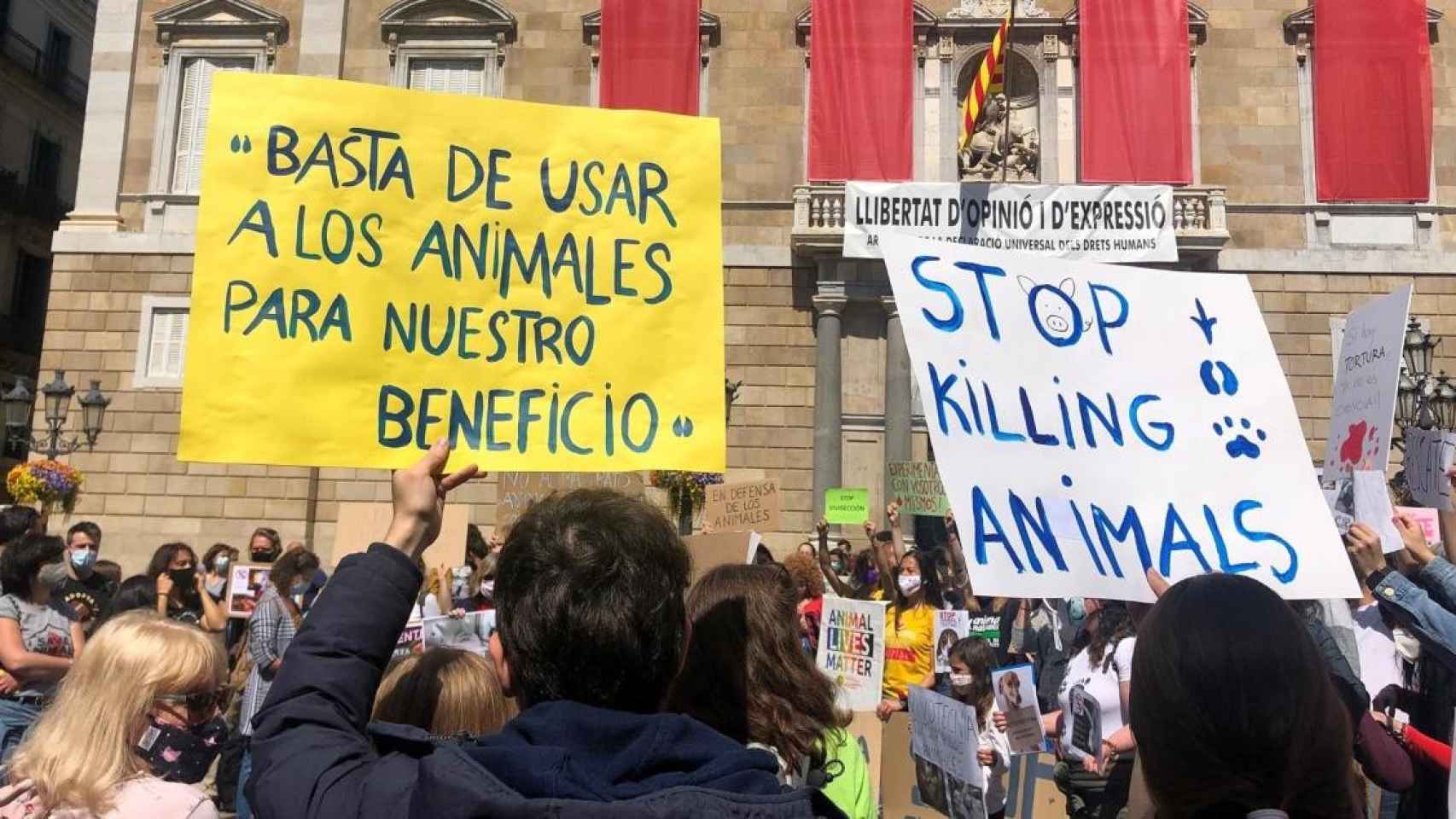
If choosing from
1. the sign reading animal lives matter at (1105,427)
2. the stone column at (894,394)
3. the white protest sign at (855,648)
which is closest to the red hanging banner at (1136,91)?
the stone column at (894,394)

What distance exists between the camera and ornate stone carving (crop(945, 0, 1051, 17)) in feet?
60.1

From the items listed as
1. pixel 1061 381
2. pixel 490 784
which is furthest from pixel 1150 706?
pixel 1061 381

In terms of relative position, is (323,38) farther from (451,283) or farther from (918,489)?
(451,283)

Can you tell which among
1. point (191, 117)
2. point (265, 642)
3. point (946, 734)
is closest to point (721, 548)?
point (946, 734)

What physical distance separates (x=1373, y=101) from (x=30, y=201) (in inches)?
1171

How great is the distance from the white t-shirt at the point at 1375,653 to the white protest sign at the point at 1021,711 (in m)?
1.74

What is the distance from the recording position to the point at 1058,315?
11.4ft

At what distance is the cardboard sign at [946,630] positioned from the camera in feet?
23.2

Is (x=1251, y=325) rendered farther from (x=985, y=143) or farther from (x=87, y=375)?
(x=87, y=375)

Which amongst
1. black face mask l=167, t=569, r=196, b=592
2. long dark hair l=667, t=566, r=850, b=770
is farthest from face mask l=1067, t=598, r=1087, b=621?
black face mask l=167, t=569, r=196, b=592

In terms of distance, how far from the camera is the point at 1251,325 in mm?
3555

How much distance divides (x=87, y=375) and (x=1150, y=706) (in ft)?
66.2

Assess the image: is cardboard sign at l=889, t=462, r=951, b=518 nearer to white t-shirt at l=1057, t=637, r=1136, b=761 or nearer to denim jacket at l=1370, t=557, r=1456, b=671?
white t-shirt at l=1057, t=637, r=1136, b=761

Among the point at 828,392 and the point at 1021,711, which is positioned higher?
the point at 828,392
